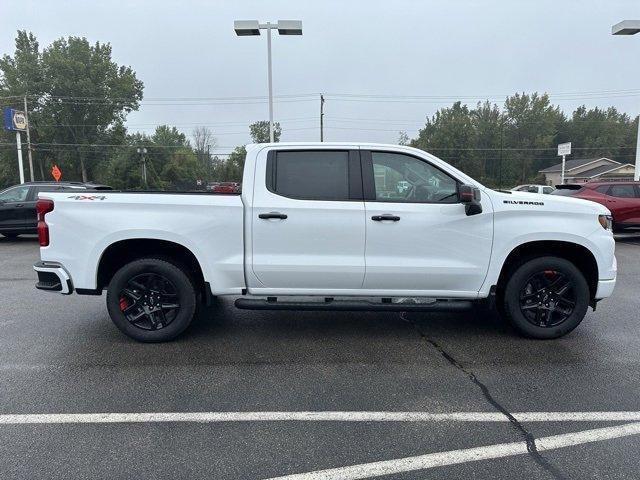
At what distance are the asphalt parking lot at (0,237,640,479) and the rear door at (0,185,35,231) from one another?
330 inches

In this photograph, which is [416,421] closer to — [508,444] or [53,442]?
[508,444]

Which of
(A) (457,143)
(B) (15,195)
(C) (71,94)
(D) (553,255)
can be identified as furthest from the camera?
(A) (457,143)

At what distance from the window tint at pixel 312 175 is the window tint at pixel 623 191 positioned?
1187 centimetres

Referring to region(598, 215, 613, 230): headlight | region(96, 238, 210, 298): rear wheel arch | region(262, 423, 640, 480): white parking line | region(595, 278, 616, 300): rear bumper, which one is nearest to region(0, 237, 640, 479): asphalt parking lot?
region(262, 423, 640, 480): white parking line

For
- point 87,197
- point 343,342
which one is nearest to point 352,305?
point 343,342

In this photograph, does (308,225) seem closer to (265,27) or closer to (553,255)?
(553,255)

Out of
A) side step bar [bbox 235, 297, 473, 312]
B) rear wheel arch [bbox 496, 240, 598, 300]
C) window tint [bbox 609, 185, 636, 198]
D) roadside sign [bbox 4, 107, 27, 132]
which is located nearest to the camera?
side step bar [bbox 235, 297, 473, 312]

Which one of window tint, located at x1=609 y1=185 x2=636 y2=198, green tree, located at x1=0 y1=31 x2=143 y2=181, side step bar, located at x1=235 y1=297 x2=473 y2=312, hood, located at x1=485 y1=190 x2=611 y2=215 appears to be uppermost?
green tree, located at x1=0 y1=31 x2=143 y2=181

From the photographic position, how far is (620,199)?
43.2ft

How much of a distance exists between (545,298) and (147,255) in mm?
4123

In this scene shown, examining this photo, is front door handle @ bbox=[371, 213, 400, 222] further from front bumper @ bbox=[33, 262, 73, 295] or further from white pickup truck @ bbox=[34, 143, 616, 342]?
front bumper @ bbox=[33, 262, 73, 295]

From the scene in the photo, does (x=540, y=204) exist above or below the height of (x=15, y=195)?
above

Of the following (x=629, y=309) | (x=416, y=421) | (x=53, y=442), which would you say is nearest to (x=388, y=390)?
(x=416, y=421)

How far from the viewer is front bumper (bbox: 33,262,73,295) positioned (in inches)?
180
